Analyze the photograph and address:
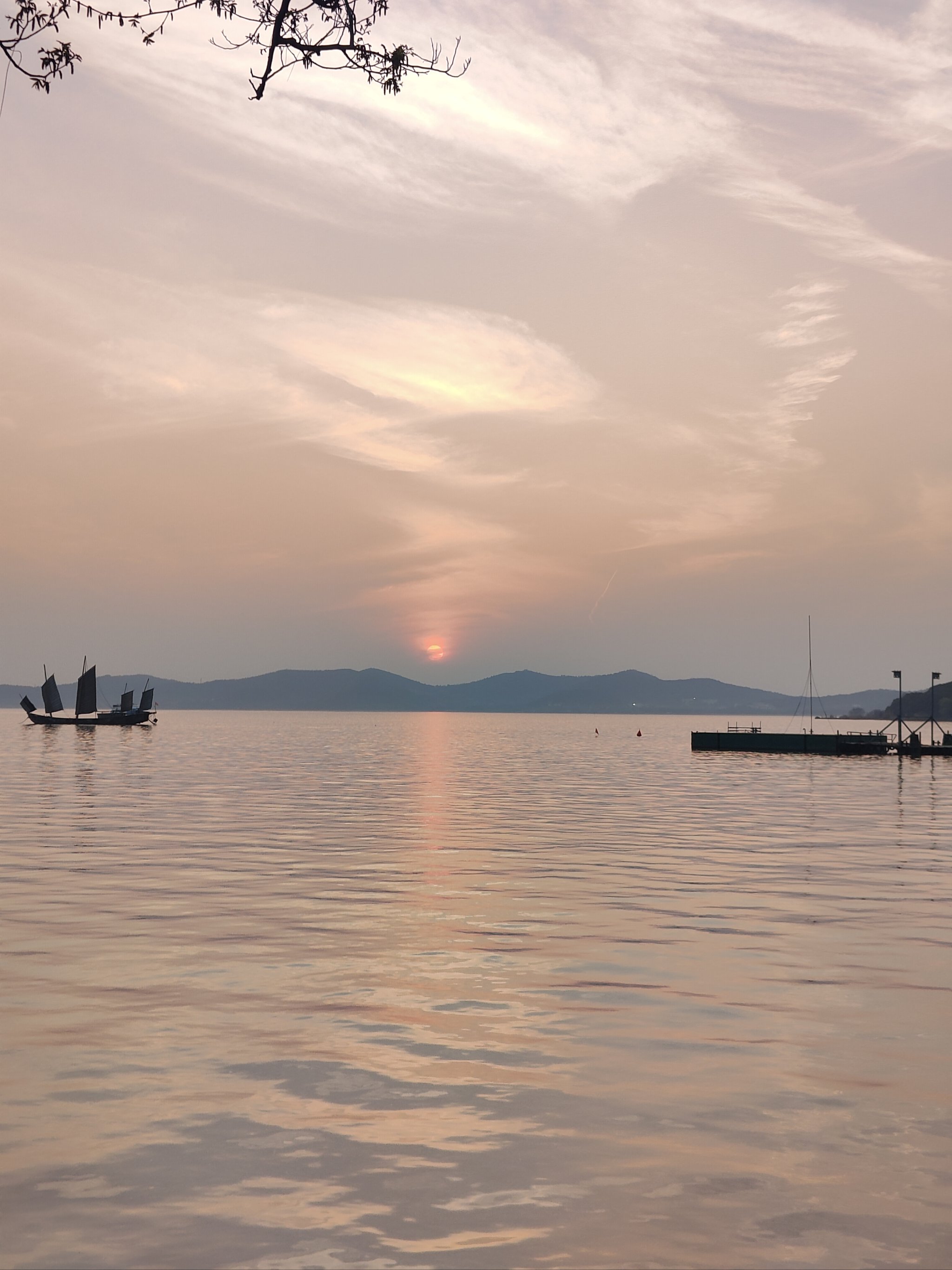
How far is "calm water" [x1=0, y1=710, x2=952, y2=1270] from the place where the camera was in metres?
9.49

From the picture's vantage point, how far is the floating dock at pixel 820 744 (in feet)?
426

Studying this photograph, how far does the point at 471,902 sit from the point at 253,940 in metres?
6.84

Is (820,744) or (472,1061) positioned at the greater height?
(472,1061)

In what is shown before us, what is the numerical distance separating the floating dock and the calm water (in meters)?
97.3

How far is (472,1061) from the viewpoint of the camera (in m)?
14.5

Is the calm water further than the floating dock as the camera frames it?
No

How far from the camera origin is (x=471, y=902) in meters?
28.1

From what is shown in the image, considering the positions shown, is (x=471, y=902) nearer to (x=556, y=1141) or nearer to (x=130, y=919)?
(x=130, y=919)

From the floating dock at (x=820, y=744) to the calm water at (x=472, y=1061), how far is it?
97327mm

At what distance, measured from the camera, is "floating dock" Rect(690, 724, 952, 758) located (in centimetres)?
12988

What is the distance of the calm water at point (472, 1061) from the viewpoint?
9.49 meters

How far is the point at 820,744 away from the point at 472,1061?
431 ft

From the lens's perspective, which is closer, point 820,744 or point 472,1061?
point 472,1061

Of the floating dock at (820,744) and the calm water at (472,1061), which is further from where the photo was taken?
the floating dock at (820,744)
